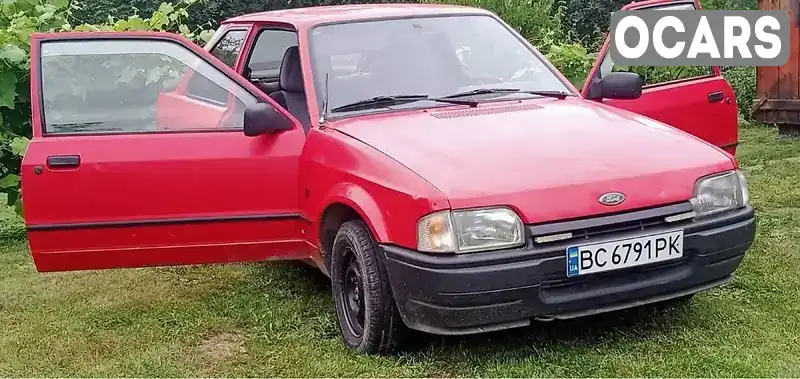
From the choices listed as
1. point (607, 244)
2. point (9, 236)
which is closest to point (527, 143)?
point (607, 244)

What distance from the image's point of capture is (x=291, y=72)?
4.84 metres

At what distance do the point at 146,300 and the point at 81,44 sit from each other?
153 cm

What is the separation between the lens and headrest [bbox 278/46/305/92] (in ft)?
15.6

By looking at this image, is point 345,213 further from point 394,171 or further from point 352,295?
point 394,171

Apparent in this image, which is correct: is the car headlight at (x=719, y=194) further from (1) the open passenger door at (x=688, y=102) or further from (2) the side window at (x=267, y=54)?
(2) the side window at (x=267, y=54)

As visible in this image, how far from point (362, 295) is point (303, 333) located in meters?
0.62

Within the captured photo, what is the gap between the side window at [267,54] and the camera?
5.16m

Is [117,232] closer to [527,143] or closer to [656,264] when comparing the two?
[527,143]

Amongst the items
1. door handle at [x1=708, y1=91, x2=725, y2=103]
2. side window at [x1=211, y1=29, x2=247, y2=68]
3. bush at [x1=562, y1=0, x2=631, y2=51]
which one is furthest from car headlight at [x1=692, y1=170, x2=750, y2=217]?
bush at [x1=562, y1=0, x2=631, y2=51]

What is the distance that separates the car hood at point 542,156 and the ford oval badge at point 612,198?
0.02m

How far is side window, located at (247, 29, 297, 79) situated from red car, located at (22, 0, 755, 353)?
0.03 m

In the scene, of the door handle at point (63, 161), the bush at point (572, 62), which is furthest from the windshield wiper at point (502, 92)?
the bush at point (572, 62)

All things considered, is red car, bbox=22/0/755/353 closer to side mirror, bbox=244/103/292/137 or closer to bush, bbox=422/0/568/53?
side mirror, bbox=244/103/292/137

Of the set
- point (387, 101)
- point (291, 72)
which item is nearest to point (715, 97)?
point (387, 101)
